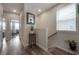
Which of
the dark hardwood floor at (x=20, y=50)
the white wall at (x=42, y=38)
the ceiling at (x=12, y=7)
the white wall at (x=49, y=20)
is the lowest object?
the dark hardwood floor at (x=20, y=50)

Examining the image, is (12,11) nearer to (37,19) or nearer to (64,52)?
(37,19)

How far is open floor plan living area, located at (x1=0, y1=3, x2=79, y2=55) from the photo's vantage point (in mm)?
2439

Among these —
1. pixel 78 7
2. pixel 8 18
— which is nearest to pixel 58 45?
pixel 78 7

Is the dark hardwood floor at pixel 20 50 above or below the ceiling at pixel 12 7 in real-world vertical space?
below

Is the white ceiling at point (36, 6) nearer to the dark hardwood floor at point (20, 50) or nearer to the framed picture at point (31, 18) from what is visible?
the framed picture at point (31, 18)

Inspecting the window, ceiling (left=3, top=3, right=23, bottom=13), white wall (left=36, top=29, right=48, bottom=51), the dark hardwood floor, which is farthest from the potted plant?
ceiling (left=3, top=3, right=23, bottom=13)

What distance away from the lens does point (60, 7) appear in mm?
2479

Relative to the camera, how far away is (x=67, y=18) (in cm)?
248

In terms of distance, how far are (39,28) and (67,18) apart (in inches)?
26.4

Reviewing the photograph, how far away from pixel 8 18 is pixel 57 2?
1.15m

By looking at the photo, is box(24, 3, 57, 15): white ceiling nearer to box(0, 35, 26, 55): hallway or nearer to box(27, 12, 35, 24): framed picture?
box(27, 12, 35, 24): framed picture

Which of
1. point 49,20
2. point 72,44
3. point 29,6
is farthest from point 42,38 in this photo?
point 29,6

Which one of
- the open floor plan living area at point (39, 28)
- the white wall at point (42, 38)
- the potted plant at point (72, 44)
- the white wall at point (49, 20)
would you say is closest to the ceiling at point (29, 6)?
the open floor plan living area at point (39, 28)

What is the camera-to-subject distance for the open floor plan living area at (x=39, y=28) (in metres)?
2.44
